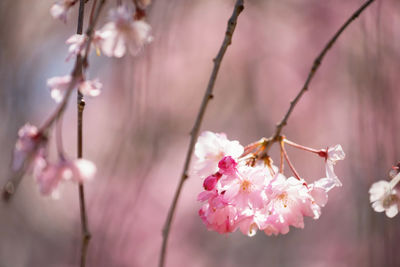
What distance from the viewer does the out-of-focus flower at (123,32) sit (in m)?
0.68

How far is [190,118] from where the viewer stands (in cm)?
354

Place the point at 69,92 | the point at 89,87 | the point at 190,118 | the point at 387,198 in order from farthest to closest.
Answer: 1. the point at 190,118
2. the point at 387,198
3. the point at 89,87
4. the point at 69,92

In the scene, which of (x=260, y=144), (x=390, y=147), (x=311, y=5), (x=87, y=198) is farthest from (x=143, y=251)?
(x=260, y=144)

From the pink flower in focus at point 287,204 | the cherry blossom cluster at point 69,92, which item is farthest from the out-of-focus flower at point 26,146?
the pink flower in focus at point 287,204

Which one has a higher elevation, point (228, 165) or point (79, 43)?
point (79, 43)

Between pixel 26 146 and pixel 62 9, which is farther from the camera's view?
pixel 62 9

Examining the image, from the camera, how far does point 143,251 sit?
3.41 metres

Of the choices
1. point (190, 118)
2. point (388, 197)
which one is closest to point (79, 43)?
point (388, 197)

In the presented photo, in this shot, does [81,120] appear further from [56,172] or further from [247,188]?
[247,188]

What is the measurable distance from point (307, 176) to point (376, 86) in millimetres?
1252

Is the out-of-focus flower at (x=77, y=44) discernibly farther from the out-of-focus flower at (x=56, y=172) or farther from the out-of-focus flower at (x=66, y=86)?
the out-of-focus flower at (x=56, y=172)

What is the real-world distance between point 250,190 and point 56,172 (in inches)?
13.1

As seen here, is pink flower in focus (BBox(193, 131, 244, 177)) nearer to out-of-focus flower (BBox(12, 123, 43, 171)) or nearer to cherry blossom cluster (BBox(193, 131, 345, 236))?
cherry blossom cluster (BBox(193, 131, 345, 236))

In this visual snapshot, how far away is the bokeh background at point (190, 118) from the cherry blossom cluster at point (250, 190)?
159 centimetres
